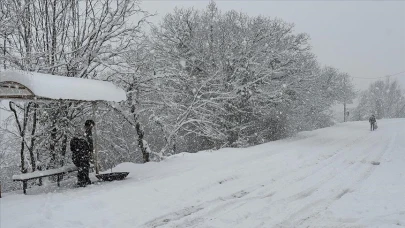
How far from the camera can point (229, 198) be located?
25.9 feet

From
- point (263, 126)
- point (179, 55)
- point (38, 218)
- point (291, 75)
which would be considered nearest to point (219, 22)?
point (179, 55)

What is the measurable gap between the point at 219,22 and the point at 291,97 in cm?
815

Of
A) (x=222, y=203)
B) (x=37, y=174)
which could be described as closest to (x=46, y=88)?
(x=37, y=174)

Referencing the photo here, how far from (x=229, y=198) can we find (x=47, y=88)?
535 centimetres

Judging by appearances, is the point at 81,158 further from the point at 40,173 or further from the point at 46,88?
the point at 46,88

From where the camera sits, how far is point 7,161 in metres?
19.0

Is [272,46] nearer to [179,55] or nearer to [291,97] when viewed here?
[291,97]

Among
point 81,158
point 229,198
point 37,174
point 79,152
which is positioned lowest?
point 229,198

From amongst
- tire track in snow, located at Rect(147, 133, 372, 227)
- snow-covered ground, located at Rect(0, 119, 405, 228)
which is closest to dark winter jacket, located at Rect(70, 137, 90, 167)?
snow-covered ground, located at Rect(0, 119, 405, 228)

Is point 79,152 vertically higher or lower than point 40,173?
higher

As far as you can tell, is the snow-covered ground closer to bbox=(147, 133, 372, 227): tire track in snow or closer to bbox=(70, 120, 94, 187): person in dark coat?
bbox=(147, 133, 372, 227): tire track in snow

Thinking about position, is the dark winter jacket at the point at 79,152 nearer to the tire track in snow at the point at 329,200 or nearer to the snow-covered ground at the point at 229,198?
the snow-covered ground at the point at 229,198

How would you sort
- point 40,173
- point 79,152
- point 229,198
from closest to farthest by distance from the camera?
point 229,198 → point 40,173 → point 79,152

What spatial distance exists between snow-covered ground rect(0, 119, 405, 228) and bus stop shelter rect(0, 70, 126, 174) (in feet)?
8.36
